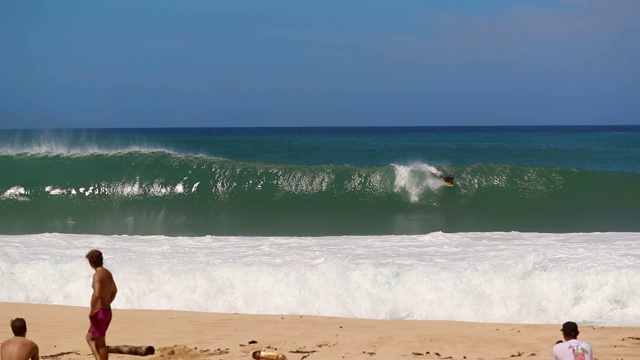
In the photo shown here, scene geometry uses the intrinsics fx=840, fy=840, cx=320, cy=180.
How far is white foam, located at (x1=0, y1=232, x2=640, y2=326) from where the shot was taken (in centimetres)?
988

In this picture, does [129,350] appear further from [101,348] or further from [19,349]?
[19,349]

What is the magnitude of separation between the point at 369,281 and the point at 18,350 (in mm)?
4983

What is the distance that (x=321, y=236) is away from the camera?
16688 mm

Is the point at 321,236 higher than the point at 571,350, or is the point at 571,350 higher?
the point at 321,236

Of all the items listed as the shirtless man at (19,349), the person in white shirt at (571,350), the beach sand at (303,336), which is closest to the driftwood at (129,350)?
the beach sand at (303,336)

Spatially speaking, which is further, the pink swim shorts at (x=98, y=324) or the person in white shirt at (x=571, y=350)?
the pink swim shorts at (x=98, y=324)

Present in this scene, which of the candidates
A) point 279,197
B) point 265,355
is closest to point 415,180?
point 279,197

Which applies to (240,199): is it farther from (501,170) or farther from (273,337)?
(273,337)

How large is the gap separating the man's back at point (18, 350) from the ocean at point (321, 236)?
3878 millimetres

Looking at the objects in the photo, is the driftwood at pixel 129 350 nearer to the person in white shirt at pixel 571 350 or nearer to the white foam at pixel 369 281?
the white foam at pixel 369 281

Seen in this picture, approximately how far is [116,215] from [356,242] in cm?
872

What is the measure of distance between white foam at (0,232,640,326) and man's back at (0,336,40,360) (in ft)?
12.7

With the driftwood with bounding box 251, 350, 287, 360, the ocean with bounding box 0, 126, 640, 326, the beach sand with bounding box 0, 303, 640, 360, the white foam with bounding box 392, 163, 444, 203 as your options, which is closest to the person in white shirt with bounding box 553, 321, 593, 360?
the beach sand with bounding box 0, 303, 640, 360

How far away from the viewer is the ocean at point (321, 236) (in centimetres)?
1012
